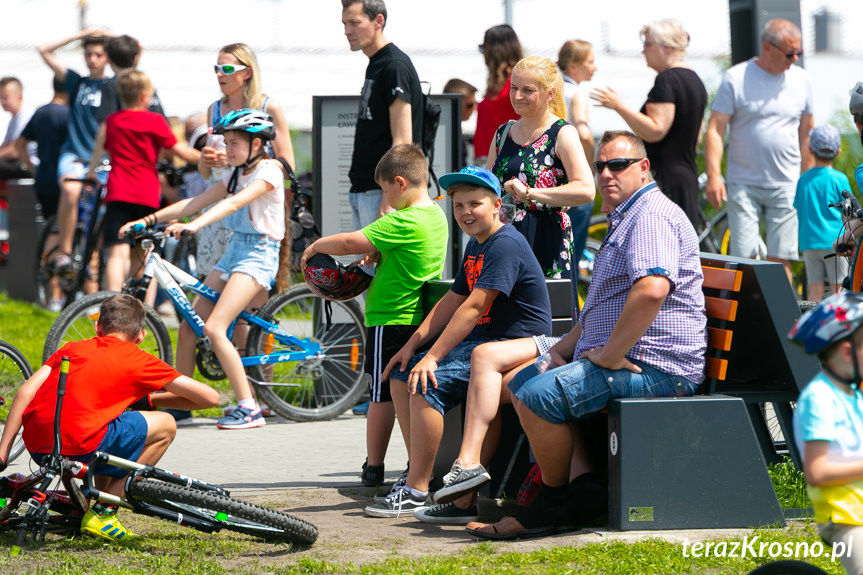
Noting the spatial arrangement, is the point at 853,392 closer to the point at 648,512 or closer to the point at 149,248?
the point at 648,512

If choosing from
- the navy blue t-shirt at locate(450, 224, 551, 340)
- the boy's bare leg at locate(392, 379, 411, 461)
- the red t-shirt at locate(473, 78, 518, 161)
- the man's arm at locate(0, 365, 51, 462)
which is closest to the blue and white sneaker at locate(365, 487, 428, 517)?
the boy's bare leg at locate(392, 379, 411, 461)

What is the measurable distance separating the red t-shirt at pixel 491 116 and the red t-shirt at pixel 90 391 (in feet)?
13.3

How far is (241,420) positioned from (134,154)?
9.50 feet

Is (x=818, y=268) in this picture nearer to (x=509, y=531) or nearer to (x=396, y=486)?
(x=396, y=486)

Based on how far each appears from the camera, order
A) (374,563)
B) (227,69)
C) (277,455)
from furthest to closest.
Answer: (227,69) < (277,455) < (374,563)

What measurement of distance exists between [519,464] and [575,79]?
4.19 metres

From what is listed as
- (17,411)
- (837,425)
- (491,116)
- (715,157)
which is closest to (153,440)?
(17,411)

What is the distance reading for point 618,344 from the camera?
4.97 metres

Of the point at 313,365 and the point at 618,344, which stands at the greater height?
the point at 618,344

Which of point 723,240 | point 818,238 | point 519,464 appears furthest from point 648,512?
point 723,240

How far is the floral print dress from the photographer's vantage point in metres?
6.28

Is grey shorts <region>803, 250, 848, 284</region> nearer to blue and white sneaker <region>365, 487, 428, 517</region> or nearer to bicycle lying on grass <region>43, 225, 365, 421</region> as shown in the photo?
bicycle lying on grass <region>43, 225, 365, 421</region>

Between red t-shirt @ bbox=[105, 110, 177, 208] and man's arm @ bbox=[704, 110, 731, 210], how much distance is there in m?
4.10

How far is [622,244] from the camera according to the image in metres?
5.11
